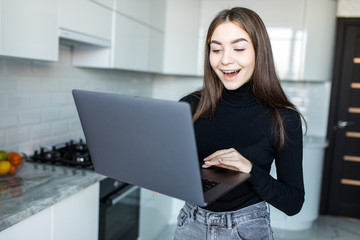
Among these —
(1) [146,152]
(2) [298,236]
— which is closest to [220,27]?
(1) [146,152]

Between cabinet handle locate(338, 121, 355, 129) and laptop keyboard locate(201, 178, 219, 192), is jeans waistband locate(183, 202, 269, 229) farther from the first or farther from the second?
cabinet handle locate(338, 121, 355, 129)

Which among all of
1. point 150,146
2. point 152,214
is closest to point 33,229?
point 150,146

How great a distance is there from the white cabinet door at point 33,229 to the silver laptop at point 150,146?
569 millimetres

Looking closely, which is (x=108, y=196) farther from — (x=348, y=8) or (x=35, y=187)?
(x=348, y=8)

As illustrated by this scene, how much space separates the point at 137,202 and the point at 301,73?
2047mm

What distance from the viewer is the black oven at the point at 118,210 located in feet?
6.86

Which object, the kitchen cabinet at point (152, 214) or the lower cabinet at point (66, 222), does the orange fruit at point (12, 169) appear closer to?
the lower cabinet at point (66, 222)

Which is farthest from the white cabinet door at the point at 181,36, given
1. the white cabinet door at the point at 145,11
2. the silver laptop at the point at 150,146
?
the silver laptop at the point at 150,146

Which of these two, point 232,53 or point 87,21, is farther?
point 87,21

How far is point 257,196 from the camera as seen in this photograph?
122cm

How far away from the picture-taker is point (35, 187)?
1650 millimetres

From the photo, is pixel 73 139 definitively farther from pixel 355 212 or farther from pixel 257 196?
pixel 355 212

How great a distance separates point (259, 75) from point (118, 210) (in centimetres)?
139

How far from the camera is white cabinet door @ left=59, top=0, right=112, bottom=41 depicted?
6.25 ft
